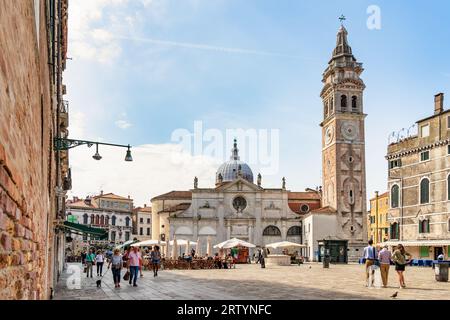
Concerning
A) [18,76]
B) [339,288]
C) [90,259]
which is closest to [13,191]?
[18,76]

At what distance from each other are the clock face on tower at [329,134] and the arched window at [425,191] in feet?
55.6

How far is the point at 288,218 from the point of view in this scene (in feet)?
210

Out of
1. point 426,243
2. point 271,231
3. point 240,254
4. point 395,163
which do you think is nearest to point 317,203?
point 271,231

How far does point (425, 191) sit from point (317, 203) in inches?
1028

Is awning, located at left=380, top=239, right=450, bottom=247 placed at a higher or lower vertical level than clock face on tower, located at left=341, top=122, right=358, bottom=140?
lower

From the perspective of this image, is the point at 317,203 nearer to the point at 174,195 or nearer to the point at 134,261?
the point at 174,195

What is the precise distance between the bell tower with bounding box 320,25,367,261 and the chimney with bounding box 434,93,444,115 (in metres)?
15.8

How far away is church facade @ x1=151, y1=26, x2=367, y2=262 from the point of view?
191ft

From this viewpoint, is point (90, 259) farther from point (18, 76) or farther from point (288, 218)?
point (288, 218)

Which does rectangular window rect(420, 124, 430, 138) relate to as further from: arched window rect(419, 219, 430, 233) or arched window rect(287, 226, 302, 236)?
arched window rect(287, 226, 302, 236)

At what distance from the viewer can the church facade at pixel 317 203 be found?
58156 mm

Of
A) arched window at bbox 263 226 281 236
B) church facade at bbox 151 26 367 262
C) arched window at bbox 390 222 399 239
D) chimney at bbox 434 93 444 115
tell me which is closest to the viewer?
chimney at bbox 434 93 444 115

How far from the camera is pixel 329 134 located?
61.3 meters

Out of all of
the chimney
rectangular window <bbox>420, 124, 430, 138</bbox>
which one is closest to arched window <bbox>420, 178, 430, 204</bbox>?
rectangular window <bbox>420, 124, 430, 138</bbox>
